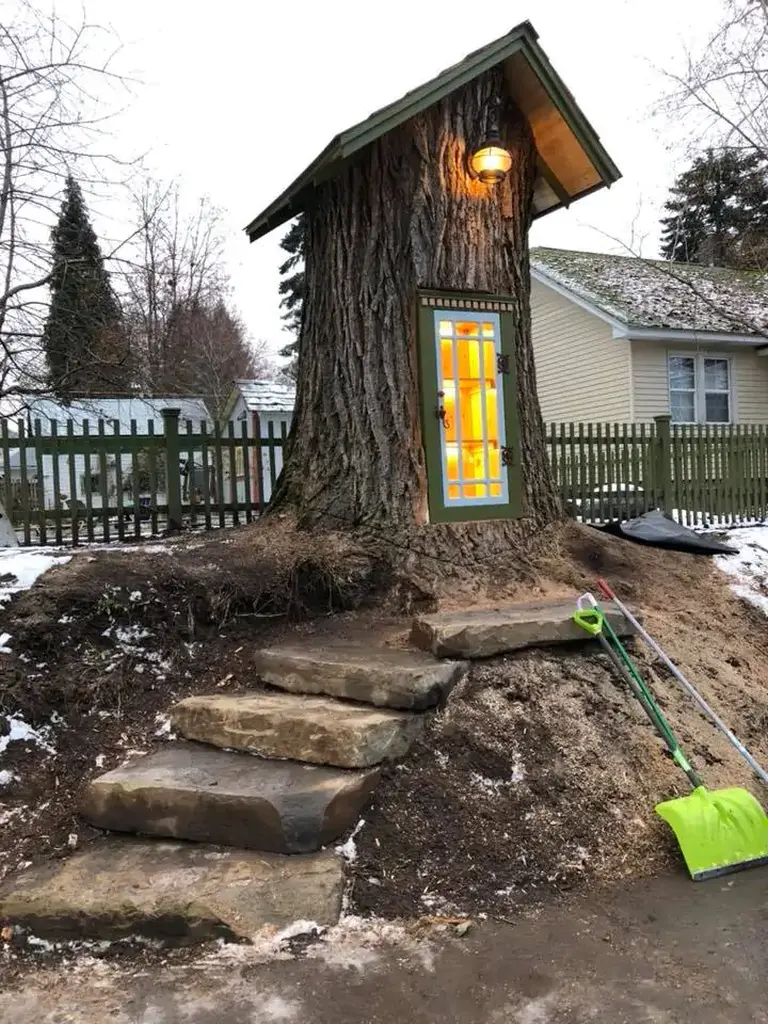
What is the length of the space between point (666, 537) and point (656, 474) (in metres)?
3.61

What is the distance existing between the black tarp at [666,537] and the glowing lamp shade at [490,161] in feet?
10.8

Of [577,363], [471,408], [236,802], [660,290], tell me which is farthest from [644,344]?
→ [236,802]

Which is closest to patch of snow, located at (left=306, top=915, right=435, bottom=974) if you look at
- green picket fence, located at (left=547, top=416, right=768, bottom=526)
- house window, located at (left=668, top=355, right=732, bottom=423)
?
green picket fence, located at (left=547, top=416, right=768, bottom=526)

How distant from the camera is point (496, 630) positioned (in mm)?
4137

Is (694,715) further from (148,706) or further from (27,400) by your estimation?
(27,400)

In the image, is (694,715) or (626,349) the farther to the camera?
(626,349)

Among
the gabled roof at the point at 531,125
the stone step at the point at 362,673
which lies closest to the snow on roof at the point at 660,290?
the gabled roof at the point at 531,125

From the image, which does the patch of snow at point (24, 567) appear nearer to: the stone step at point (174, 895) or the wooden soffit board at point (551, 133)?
the stone step at point (174, 895)

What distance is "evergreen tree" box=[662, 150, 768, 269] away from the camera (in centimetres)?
1245

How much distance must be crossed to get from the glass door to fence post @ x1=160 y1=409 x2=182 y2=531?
3.15 metres

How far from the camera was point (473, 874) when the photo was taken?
122 inches

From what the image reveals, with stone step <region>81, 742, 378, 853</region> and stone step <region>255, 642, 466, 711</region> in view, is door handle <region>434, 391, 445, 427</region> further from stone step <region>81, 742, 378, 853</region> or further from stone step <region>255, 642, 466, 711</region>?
stone step <region>81, 742, 378, 853</region>

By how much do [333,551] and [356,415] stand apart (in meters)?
1.06

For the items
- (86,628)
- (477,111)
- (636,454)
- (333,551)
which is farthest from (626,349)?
(86,628)
